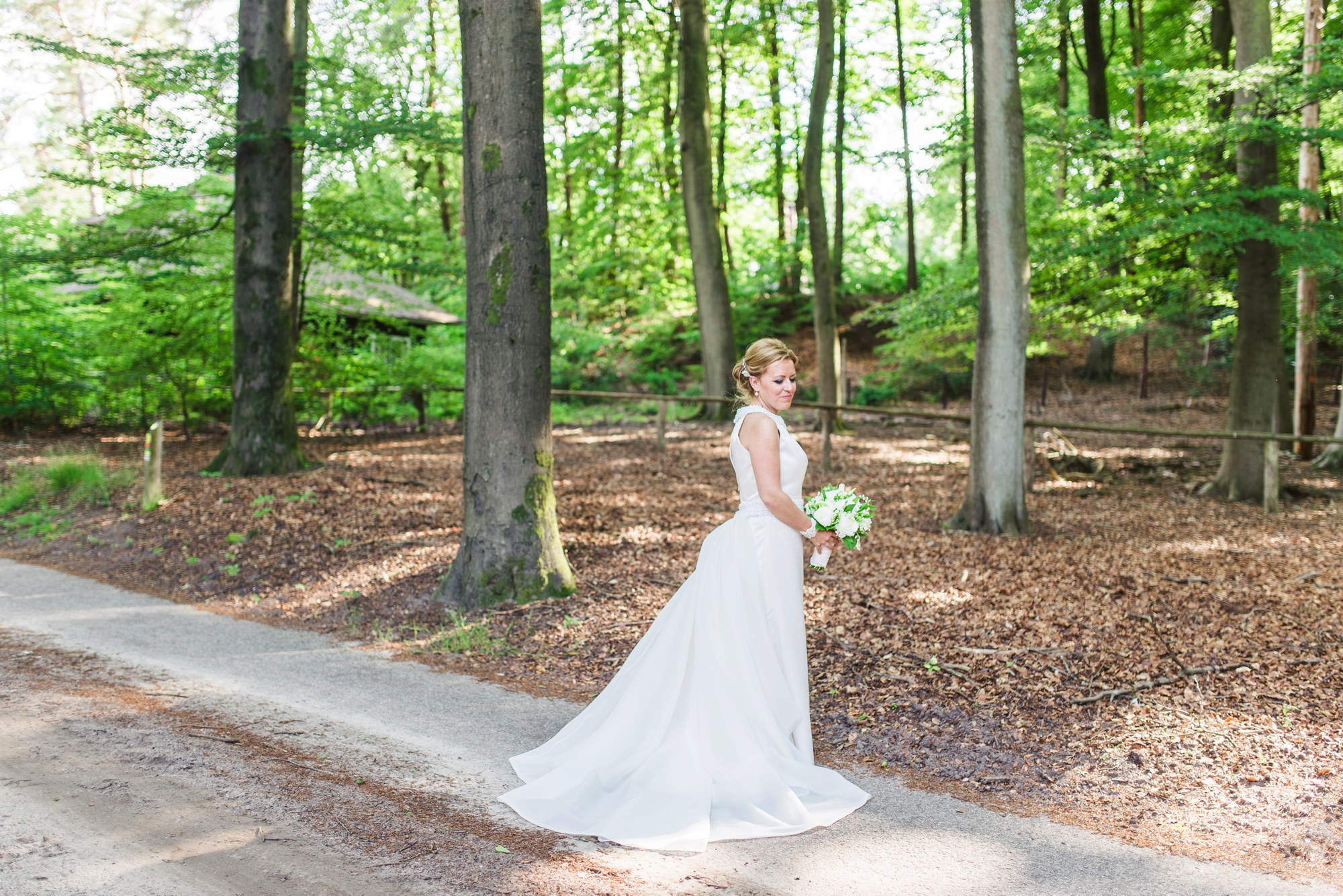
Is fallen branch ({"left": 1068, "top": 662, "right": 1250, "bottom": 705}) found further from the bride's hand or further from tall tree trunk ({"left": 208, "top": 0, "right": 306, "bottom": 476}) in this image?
tall tree trunk ({"left": 208, "top": 0, "right": 306, "bottom": 476})

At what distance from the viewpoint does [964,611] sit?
6.75 m

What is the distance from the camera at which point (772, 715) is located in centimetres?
430

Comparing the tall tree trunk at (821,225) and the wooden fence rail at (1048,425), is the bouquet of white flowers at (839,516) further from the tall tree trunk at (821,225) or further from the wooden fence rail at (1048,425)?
the tall tree trunk at (821,225)

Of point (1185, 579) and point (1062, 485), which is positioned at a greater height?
point (1062, 485)

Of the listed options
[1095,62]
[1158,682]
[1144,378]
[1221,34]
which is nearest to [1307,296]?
[1221,34]

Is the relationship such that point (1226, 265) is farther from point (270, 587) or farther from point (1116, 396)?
point (270, 587)

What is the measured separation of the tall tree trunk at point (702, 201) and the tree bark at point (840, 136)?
263 centimetres

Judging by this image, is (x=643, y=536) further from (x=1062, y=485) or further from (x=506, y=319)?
(x=1062, y=485)

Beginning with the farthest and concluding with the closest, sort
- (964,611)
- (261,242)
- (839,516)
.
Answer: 1. (261,242)
2. (964,611)
3. (839,516)

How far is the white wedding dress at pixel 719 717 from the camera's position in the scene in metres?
3.99

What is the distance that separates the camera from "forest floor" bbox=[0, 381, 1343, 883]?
440 cm

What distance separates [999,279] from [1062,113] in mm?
2369

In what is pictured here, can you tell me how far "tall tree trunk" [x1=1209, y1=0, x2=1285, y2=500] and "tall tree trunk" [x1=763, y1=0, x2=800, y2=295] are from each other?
10.6 meters

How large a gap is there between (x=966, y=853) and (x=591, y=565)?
468 cm
